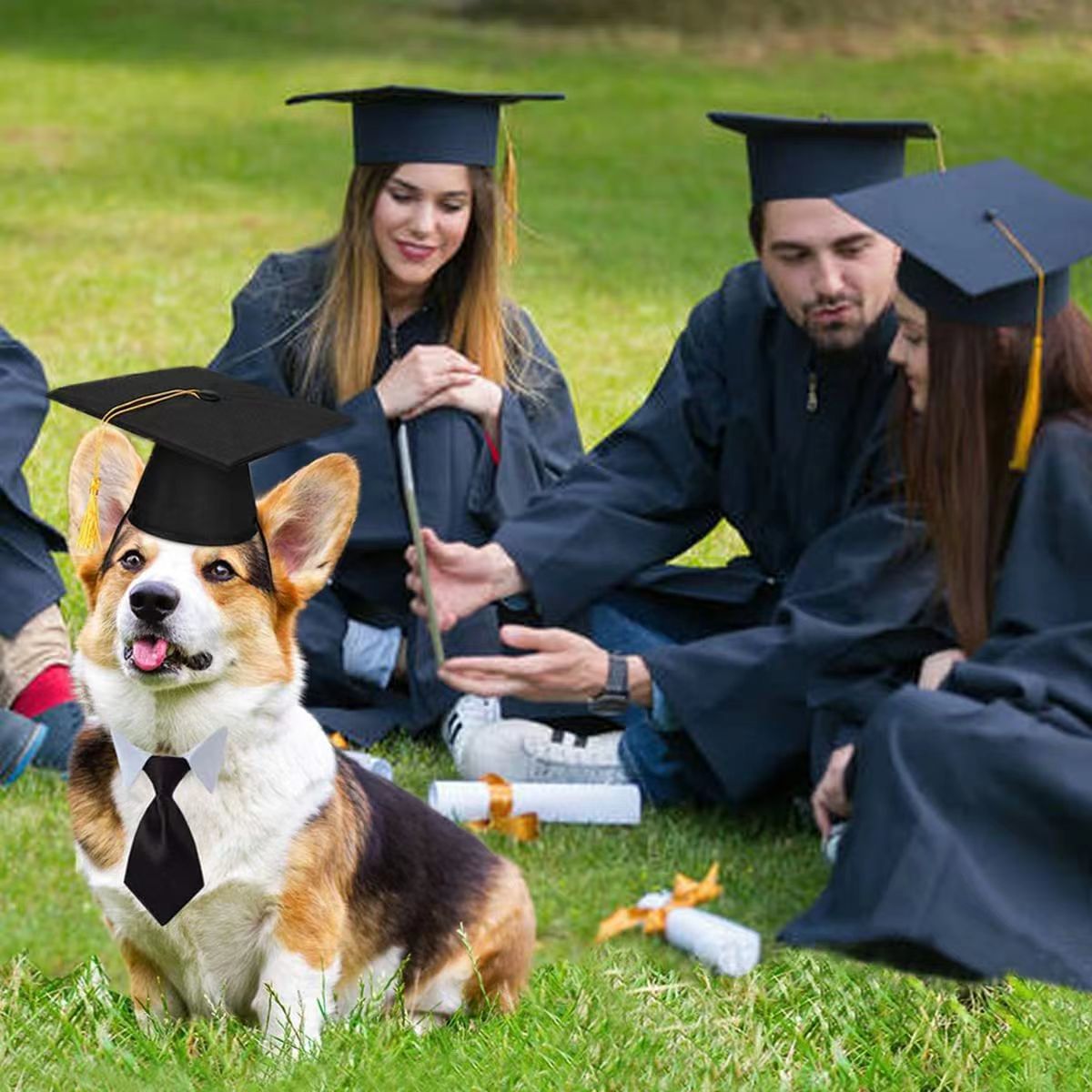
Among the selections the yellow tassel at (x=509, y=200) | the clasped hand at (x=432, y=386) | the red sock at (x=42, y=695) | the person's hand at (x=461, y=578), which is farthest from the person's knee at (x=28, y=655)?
the yellow tassel at (x=509, y=200)

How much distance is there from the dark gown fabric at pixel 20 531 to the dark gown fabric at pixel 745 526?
1.18 metres

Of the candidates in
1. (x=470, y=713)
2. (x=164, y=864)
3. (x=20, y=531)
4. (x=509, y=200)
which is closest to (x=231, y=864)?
(x=164, y=864)

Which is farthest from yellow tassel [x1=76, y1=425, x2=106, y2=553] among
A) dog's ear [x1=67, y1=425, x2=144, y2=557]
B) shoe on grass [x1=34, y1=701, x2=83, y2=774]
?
shoe on grass [x1=34, y1=701, x2=83, y2=774]

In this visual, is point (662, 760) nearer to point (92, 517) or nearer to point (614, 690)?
point (614, 690)

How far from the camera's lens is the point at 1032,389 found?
4266mm

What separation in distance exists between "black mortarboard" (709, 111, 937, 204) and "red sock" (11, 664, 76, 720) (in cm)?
211

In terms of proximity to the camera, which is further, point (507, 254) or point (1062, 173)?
A: point (1062, 173)

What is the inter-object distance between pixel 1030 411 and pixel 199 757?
1.77m

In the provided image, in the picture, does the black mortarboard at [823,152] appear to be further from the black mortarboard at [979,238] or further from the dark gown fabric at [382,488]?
the dark gown fabric at [382,488]

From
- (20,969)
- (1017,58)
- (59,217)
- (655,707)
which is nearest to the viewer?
(20,969)

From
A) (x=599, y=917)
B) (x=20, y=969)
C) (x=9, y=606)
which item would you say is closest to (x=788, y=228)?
(x=599, y=917)

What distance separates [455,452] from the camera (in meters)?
5.84

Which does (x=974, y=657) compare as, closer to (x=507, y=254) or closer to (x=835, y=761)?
(x=835, y=761)

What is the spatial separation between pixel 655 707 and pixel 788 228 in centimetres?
118
